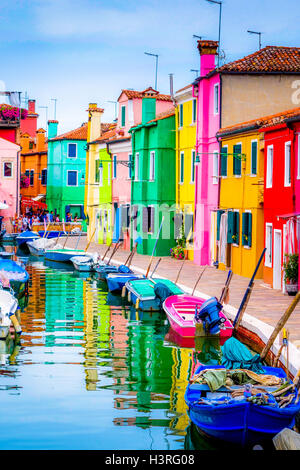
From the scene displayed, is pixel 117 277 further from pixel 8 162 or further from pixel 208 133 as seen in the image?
pixel 8 162

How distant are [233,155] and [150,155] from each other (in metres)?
11.7

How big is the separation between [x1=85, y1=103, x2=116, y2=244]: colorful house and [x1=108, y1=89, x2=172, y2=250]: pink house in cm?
101

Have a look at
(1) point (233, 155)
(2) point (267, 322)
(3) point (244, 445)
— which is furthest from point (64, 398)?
(1) point (233, 155)

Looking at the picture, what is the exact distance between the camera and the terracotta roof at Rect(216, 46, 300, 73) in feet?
116

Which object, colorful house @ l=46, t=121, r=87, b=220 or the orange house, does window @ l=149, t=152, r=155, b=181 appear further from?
the orange house

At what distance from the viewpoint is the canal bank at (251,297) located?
758 inches

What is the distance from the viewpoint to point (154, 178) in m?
43.4

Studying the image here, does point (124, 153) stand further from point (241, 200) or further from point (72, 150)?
point (72, 150)

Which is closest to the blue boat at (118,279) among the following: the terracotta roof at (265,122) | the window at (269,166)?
the window at (269,166)

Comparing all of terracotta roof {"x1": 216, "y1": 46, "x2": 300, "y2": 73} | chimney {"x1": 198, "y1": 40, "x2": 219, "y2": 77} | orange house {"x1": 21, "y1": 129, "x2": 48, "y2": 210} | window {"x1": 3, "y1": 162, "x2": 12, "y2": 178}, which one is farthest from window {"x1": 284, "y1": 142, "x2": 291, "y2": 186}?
orange house {"x1": 21, "y1": 129, "x2": 48, "y2": 210}

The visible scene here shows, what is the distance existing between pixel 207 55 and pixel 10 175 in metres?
30.8

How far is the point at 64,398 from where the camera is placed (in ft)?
52.7

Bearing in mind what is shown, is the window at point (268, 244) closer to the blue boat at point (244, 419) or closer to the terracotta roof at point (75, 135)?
the blue boat at point (244, 419)

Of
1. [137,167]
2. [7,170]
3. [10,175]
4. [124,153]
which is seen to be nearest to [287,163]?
[137,167]
